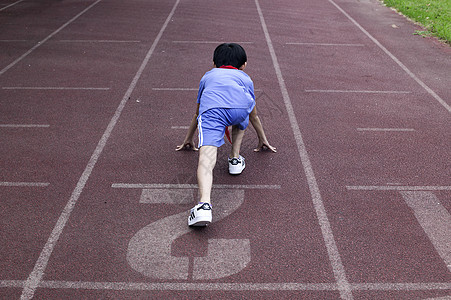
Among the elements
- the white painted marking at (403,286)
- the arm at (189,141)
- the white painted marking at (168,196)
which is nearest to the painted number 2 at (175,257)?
the white painted marking at (168,196)

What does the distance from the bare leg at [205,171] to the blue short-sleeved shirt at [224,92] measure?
0.40m

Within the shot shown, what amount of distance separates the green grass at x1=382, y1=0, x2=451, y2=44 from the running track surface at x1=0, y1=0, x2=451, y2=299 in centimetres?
142

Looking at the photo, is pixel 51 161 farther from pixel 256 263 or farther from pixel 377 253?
pixel 377 253

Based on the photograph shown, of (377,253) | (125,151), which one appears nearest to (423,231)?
(377,253)

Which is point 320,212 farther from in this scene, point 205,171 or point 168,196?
point 168,196

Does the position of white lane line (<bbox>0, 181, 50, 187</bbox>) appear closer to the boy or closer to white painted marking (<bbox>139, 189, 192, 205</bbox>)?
white painted marking (<bbox>139, 189, 192, 205</bbox>)

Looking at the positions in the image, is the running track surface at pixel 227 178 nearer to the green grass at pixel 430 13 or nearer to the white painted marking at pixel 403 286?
the white painted marking at pixel 403 286

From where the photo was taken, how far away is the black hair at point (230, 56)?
4605 millimetres

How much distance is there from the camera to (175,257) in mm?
3951

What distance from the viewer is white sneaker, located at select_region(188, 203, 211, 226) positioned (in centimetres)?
416

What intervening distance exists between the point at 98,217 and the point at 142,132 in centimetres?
207

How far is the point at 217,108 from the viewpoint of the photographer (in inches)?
174

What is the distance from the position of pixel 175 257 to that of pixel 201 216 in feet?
1.47

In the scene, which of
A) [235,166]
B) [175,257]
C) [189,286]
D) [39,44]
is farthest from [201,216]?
[39,44]
